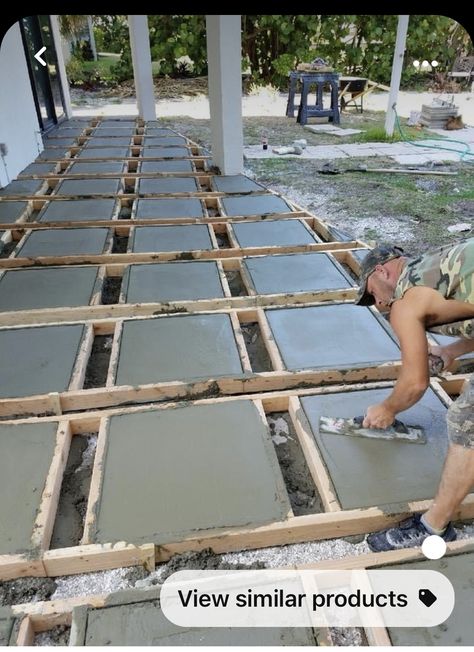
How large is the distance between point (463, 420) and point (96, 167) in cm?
650

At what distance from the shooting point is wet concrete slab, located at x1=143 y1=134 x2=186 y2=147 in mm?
8227

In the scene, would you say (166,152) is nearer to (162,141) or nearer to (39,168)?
(162,141)

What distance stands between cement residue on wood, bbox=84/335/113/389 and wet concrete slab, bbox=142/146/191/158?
16.7 ft

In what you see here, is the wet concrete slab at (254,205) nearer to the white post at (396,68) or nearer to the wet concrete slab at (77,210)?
the wet concrete slab at (77,210)

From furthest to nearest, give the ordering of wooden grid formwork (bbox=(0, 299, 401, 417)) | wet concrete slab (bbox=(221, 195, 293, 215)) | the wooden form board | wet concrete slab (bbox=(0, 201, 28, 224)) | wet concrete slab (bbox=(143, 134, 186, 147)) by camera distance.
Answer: wet concrete slab (bbox=(143, 134, 186, 147)), wet concrete slab (bbox=(221, 195, 293, 215)), wet concrete slab (bbox=(0, 201, 28, 224)), wooden grid formwork (bbox=(0, 299, 401, 417)), the wooden form board

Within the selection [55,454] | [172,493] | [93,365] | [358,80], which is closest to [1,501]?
[55,454]

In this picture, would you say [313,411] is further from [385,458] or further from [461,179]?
[461,179]

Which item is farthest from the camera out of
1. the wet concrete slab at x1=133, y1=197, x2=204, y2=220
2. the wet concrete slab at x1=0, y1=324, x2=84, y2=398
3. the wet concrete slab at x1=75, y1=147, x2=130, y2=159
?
the wet concrete slab at x1=75, y1=147, x2=130, y2=159

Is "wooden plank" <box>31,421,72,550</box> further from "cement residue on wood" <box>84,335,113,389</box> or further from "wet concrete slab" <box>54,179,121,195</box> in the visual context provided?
"wet concrete slab" <box>54,179,121,195</box>

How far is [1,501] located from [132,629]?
81cm

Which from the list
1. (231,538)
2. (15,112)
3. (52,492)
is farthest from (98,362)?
(15,112)

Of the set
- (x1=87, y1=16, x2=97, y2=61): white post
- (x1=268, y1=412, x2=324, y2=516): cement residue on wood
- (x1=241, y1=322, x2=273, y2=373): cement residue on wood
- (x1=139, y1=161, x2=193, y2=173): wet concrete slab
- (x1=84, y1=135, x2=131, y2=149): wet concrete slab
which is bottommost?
(x1=241, y1=322, x2=273, y2=373): cement residue on wood

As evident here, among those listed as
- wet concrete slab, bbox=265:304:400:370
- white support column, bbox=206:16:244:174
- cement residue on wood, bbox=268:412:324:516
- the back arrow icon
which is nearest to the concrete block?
wet concrete slab, bbox=265:304:400:370
